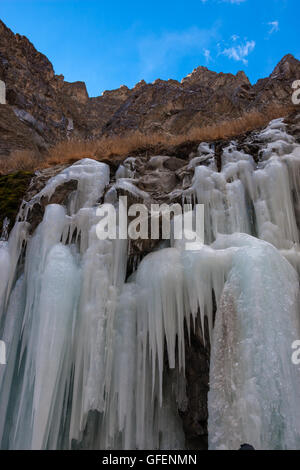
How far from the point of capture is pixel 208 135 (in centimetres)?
621

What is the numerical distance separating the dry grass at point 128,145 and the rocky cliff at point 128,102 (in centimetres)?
394

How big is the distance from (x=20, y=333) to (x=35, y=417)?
100cm

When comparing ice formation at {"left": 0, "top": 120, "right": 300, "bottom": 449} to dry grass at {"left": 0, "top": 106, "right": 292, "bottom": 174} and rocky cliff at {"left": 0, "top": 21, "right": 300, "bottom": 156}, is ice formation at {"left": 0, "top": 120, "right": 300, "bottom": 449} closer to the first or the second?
dry grass at {"left": 0, "top": 106, "right": 292, "bottom": 174}

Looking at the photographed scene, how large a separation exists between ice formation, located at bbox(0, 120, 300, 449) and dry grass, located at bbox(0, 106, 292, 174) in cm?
184

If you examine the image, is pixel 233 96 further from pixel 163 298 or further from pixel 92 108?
pixel 163 298

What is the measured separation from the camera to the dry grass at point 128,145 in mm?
6148

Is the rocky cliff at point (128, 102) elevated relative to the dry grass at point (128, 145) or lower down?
elevated

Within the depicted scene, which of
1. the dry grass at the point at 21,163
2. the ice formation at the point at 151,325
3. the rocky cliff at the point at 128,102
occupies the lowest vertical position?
the ice formation at the point at 151,325

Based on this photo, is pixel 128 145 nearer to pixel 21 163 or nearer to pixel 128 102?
pixel 21 163

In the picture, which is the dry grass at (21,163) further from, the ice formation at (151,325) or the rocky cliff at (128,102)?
the rocky cliff at (128,102)

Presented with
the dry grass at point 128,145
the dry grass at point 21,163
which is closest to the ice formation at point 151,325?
the dry grass at point 128,145

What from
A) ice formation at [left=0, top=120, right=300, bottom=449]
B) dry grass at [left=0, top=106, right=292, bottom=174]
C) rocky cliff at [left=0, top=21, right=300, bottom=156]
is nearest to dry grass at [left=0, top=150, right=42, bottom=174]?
dry grass at [left=0, top=106, right=292, bottom=174]

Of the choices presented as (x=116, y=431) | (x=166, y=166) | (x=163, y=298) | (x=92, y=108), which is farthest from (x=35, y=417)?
(x=92, y=108)

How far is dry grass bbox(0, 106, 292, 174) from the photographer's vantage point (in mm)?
6148
